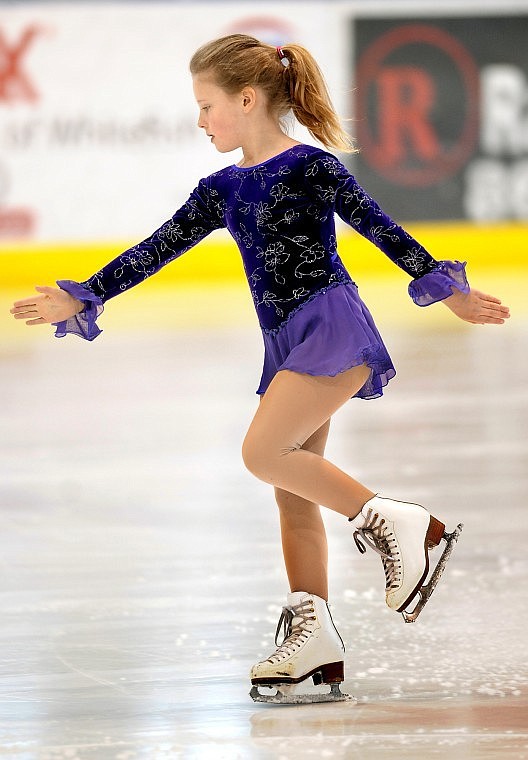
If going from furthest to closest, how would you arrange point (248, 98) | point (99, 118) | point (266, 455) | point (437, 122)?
point (437, 122)
point (99, 118)
point (248, 98)
point (266, 455)

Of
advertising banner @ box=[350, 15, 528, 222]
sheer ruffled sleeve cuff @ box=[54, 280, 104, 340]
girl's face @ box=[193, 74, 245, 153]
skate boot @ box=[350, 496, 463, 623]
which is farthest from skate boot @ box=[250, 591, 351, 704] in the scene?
advertising banner @ box=[350, 15, 528, 222]

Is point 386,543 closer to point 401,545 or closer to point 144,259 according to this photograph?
point 401,545

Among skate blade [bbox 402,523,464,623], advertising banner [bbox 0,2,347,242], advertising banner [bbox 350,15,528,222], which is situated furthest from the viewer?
advertising banner [bbox 350,15,528,222]

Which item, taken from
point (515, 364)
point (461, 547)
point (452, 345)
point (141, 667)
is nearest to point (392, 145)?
point (452, 345)

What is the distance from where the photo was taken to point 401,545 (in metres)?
2.42

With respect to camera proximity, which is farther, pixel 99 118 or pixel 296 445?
pixel 99 118

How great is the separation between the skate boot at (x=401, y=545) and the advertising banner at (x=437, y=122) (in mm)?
10344

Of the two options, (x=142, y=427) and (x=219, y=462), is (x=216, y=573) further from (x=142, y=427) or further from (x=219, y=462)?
(x=142, y=427)

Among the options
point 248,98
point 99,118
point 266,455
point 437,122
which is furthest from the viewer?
point 437,122

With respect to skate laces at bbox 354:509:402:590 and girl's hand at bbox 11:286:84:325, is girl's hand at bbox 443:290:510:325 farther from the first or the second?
girl's hand at bbox 11:286:84:325

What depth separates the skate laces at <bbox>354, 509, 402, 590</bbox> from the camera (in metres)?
2.42

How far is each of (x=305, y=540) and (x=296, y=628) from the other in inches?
6.2

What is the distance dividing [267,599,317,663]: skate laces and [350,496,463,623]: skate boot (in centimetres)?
18

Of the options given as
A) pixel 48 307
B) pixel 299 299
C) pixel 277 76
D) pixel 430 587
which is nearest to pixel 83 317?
pixel 48 307
